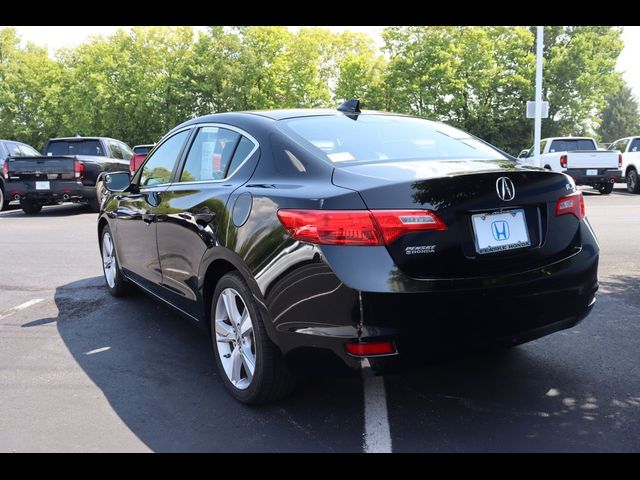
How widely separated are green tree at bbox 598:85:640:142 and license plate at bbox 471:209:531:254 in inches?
3492

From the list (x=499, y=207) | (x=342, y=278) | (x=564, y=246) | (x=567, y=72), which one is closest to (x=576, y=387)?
(x=564, y=246)

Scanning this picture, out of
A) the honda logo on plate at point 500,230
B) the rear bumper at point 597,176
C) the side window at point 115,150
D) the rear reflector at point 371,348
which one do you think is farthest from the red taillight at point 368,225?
the rear bumper at point 597,176

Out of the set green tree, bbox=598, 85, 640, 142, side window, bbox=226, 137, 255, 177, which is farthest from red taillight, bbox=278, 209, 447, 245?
green tree, bbox=598, 85, 640, 142

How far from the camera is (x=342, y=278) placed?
2.53 m

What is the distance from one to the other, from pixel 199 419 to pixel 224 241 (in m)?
0.95

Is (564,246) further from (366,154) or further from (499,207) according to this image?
(366,154)

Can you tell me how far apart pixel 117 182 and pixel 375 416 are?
342 cm

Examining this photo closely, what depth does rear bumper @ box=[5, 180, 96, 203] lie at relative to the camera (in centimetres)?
1302

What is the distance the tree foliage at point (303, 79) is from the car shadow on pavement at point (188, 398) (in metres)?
37.6

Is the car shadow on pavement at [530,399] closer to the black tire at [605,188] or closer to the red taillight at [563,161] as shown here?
the red taillight at [563,161]

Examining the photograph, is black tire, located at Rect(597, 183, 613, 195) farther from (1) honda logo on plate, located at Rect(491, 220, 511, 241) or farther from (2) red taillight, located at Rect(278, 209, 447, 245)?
(2) red taillight, located at Rect(278, 209, 447, 245)

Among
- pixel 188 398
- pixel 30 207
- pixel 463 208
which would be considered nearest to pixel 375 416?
pixel 188 398

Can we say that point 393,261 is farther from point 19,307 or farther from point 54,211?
point 54,211

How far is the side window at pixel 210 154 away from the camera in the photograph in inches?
142
